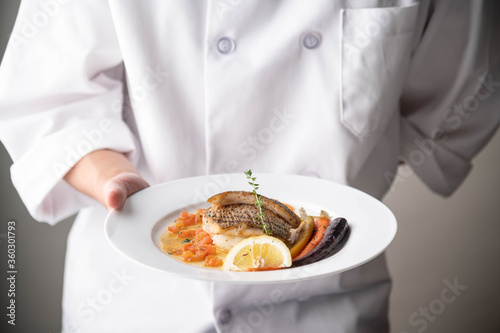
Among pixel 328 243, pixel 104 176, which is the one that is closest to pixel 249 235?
pixel 328 243

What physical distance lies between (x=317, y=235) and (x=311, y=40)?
58cm

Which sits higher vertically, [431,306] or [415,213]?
[415,213]

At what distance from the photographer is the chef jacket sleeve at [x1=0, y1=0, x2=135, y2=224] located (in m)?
1.37

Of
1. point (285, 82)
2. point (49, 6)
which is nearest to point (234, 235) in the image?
point (285, 82)

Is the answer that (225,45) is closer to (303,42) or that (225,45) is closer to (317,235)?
(303,42)

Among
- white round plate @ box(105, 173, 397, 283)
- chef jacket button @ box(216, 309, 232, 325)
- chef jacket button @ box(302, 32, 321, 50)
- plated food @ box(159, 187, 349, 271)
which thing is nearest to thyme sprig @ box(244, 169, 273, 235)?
plated food @ box(159, 187, 349, 271)

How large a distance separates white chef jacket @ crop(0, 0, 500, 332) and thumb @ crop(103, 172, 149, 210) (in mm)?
214

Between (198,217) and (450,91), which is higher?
(450,91)

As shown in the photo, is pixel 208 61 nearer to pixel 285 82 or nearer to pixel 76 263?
pixel 285 82

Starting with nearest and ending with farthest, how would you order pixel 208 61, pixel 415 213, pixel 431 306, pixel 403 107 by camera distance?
pixel 208 61, pixel 403 107, pixel 431 306, pixel 415 213

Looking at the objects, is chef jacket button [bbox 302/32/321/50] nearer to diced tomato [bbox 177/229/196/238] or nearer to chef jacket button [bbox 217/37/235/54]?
chef jacket button [bbox 217/37/235/54]

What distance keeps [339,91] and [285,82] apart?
0.52 ft

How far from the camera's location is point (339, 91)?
1398 mm

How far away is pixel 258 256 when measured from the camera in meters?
1.01
